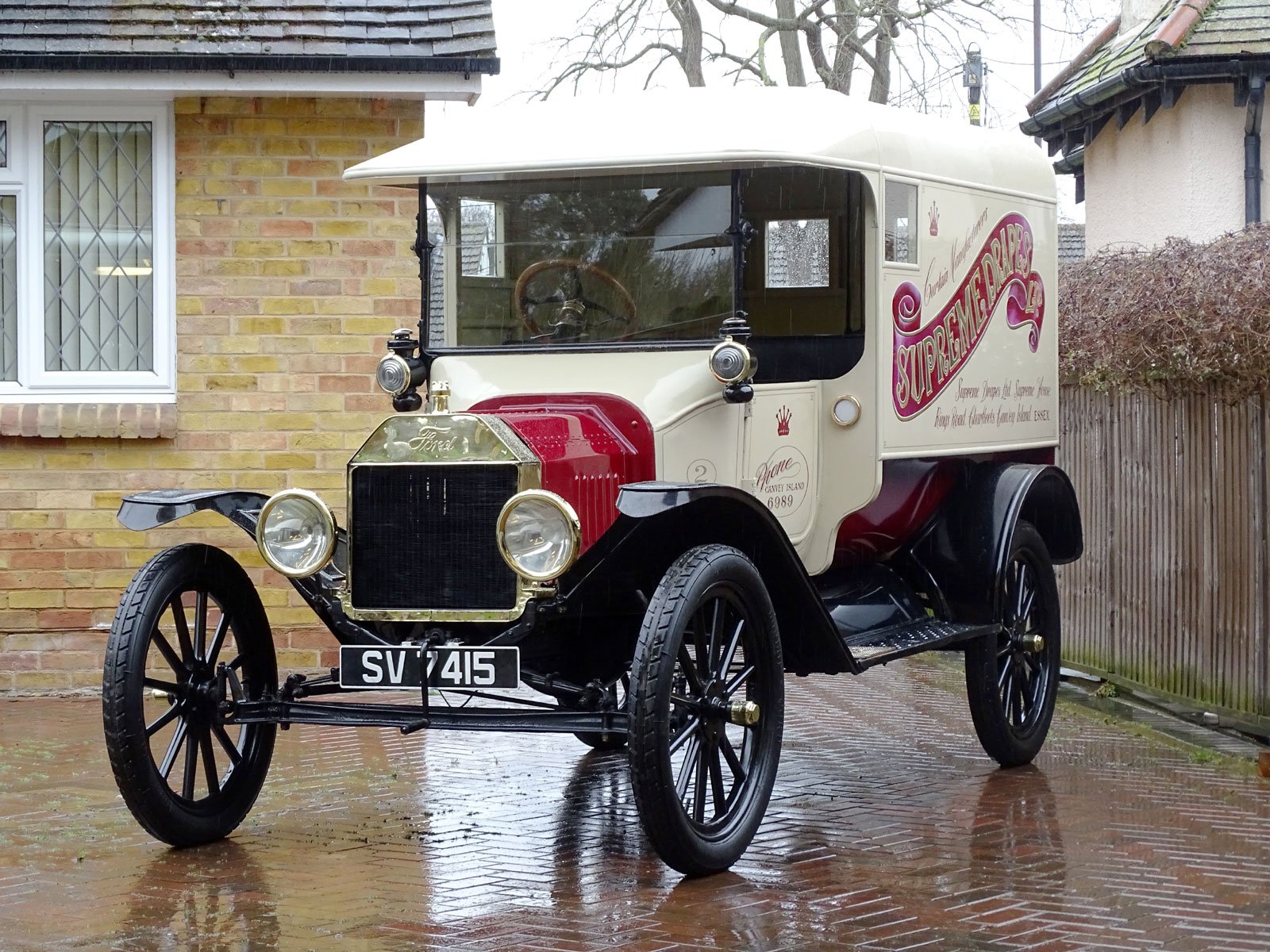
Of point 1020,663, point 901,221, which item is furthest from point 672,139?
point 1020,663

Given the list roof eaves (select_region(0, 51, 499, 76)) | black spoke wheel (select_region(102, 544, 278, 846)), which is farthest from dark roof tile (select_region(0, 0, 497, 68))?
black spoke wheel (select_region(102, 544, 278, 846))

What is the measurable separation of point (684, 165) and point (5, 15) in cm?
495

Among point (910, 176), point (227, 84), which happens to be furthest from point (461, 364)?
point (227, 84)

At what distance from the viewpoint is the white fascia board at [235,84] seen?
978 cm

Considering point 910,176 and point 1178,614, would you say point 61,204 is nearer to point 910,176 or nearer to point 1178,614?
point 910,176

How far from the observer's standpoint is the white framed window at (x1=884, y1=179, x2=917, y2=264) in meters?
7.29

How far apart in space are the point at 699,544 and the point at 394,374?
4.91ft

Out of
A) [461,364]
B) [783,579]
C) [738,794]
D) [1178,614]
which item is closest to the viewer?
[738,794]

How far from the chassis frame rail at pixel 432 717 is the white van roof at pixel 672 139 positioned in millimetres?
2023

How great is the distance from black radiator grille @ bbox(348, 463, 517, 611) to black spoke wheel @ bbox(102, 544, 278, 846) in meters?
0.65

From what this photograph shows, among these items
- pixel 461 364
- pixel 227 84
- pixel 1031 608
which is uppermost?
pixel 227 84

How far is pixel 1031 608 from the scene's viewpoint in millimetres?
8352

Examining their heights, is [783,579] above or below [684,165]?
below

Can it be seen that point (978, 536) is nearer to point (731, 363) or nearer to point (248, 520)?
point (731, 363)
